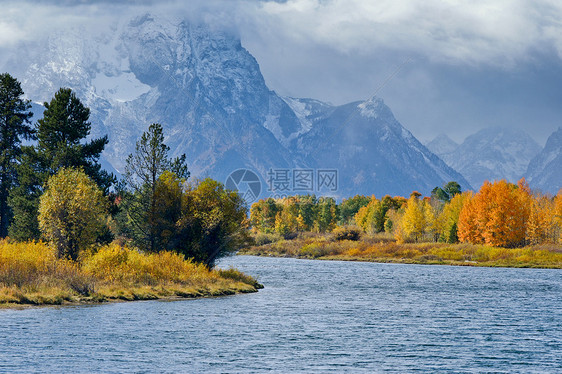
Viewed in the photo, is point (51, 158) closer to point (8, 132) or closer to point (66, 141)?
point (66, 141)

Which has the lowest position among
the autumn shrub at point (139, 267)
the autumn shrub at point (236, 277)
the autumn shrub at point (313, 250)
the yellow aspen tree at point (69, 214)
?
the autumn shrub at point (236, 277)

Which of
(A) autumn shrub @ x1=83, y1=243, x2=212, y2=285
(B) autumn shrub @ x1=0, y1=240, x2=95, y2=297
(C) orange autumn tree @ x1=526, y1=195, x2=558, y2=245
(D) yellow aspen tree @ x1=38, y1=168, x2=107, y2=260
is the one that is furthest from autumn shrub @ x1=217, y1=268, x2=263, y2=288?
(C) orange autumn tree @ x1=526, y1=195, x2=558, y2=245

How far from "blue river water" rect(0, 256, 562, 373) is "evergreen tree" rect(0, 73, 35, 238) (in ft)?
101

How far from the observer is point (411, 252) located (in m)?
152

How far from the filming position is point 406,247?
517ft

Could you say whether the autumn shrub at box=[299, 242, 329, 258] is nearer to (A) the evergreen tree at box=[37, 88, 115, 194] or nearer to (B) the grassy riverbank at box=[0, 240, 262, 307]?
(B) the grassy riverbank at box=[0, 240, 262, 307]

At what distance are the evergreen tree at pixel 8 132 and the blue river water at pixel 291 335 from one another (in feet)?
101

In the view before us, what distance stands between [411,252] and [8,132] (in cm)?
9974

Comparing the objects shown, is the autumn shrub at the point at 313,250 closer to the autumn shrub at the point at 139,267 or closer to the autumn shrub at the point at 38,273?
the autumn shrub at the point at 139,267

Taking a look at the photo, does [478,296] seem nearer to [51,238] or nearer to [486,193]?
[51,238]

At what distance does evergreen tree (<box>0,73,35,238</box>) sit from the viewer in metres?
75.4

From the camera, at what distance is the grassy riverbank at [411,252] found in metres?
127

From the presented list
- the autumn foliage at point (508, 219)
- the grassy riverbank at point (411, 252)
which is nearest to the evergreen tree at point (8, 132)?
the grassy riverbank at point (411, 252)

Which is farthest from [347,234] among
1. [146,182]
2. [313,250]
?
[146,182]
